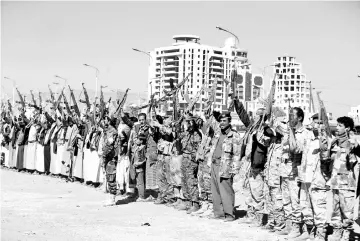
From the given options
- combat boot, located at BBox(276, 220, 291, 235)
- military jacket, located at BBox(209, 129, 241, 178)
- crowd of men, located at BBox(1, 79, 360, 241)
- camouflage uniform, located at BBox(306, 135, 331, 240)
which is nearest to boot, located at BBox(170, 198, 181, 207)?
crowd of men, located at BBox(1, 79, 360, 241)

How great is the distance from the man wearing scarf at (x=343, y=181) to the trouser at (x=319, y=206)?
15 centimetres

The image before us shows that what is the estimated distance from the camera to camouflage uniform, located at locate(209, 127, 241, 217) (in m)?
10.9

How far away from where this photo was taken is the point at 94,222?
10969 millimetres

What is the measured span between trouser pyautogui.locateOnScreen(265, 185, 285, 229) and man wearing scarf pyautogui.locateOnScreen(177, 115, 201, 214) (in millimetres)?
2018

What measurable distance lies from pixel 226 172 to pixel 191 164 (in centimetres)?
113

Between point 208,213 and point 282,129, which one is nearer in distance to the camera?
point 282,129

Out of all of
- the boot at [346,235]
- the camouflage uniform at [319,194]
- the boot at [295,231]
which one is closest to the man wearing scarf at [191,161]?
the boot at [295,231]

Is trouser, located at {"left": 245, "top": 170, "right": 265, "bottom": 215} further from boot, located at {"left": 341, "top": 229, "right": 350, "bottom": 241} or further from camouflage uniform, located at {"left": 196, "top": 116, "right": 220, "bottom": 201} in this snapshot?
boot, located at {"left": 341, "top": 229, "right": 350, "bottom": 241}

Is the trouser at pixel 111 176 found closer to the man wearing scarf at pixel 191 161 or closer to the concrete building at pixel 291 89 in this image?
the man wearing scarf at pixel 191 161

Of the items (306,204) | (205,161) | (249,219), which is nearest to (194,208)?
(205,161)

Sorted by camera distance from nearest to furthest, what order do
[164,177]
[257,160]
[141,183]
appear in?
[257,160], [164,177], [141,183]

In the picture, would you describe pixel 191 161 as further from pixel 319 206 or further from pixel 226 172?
pixel 319 206

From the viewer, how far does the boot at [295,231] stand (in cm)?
949

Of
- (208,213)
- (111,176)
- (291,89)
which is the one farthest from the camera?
(291,89)
